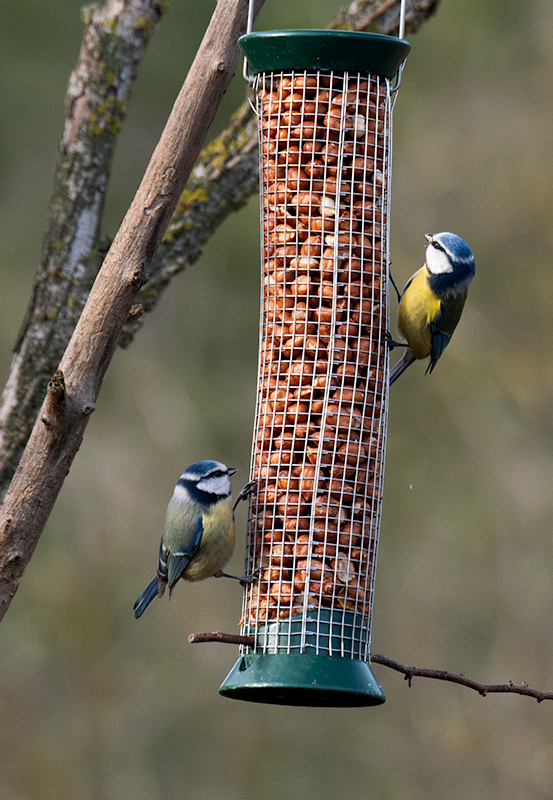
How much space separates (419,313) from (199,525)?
1.36 meters

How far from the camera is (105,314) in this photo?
280 centimetres

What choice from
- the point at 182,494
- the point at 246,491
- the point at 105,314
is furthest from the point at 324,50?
the point at 182,494

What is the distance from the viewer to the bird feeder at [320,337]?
3.41 meters

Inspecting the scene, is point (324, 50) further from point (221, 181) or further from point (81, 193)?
point (81, 193)

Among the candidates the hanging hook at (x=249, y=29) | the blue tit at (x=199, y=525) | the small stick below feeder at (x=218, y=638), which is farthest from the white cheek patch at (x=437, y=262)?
the small stick below feeder at (x=218, y=638)

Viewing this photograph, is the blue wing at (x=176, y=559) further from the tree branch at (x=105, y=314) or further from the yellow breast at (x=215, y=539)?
the tree branch at (x=105, y=314)

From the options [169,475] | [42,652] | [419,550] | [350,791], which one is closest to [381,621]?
[419,550]

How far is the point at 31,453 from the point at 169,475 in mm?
7427

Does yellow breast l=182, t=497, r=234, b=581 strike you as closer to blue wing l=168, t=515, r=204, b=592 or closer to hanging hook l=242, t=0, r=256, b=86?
blue wing l=168, t=515, r=204, b=592

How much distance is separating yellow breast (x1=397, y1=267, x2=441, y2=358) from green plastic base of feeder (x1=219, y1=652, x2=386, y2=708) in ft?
5.21

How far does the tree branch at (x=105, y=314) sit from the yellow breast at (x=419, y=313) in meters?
1.76

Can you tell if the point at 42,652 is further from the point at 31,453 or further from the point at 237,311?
→ the point at 31,453

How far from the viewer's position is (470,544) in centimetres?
980

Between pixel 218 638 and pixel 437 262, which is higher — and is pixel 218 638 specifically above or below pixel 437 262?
below
